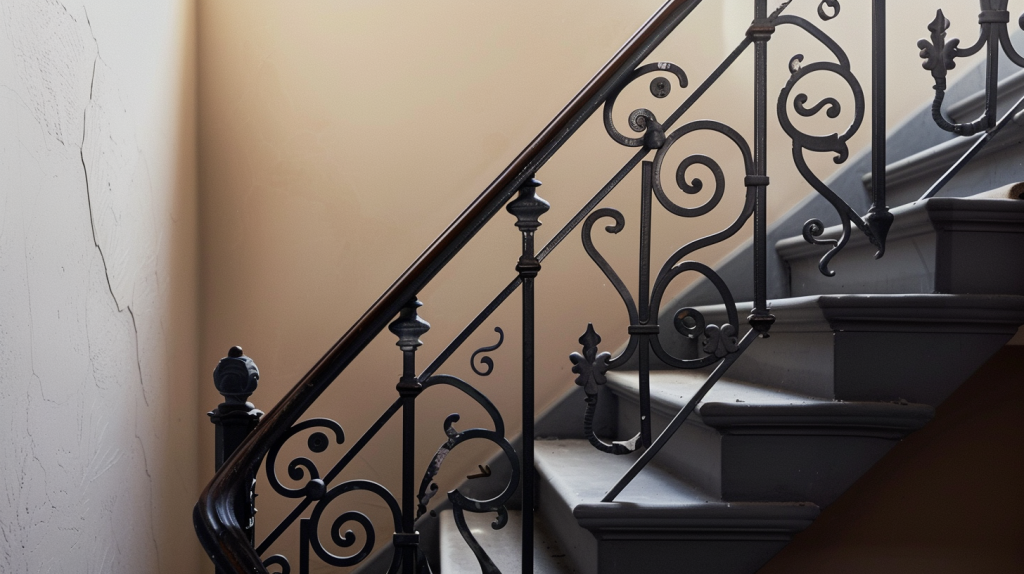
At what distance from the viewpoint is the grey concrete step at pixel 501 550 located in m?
1.55

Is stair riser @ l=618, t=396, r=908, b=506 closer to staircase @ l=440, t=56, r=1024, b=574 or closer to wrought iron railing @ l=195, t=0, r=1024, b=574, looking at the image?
staircase @ l=440, t=56, r=1024, b=574

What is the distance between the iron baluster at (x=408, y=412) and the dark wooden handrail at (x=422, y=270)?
0.14 feet

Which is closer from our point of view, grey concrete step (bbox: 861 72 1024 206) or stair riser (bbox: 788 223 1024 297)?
stair riser (bbox: 788 223 1024 297)

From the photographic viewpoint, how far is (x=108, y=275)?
1744 millimetres

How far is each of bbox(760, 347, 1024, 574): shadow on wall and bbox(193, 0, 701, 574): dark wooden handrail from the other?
4.61 ft

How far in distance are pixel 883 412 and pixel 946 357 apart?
6.8 inches

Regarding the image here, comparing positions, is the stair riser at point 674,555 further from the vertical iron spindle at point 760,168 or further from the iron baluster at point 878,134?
the iron baluster at point 878,134

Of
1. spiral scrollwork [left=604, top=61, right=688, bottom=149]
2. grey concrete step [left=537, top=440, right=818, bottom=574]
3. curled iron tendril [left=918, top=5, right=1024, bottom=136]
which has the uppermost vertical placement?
curled iron tendril [left=918, top=5, right=1024, bottom=136]

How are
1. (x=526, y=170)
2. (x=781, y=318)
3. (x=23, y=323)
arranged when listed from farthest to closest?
(x=781, y=318), (x=23, y=323), (x=526, y=170)

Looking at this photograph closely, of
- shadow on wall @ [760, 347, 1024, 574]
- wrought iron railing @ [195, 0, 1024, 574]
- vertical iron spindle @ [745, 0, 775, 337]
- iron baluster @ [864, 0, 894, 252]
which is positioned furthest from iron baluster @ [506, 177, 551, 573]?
shadow on wall @ [760, 347, 1024, 574]

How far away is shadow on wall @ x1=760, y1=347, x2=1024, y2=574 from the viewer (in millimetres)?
1989

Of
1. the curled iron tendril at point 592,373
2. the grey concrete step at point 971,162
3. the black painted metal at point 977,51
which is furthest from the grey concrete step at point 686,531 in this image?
the grey concrete step at point 971,162

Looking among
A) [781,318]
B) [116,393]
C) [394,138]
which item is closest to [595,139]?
[394,138]

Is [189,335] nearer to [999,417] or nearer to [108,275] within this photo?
[108,275]
